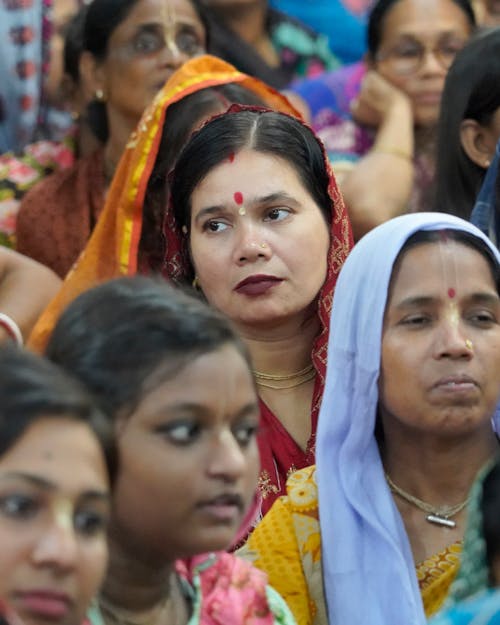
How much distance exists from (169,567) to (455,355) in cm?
75

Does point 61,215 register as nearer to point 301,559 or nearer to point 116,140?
point 116,140

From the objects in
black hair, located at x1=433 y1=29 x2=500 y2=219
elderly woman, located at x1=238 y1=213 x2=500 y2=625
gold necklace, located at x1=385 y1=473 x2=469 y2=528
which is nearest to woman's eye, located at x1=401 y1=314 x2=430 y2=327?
elderly woman, located at x1=238 y1=213 x2=500 y2=625

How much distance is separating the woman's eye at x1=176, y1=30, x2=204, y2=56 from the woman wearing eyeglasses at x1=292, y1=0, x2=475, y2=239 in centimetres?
58

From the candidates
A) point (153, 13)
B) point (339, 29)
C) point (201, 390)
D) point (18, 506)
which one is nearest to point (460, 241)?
point (201, 390)

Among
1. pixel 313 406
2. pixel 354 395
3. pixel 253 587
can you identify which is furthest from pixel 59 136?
pixel 253 587

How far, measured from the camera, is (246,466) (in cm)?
245

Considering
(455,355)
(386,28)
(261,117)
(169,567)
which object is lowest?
(169,567)

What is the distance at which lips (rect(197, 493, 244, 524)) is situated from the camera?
7.95 ft

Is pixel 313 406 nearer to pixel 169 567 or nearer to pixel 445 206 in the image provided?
pixel 445 206

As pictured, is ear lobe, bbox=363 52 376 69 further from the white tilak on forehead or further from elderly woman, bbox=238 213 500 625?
elderly woman, bbox=238 213 500 625

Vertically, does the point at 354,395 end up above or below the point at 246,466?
above

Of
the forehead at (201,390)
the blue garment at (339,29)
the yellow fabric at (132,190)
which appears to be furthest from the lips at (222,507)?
the blue garment at (339,29)

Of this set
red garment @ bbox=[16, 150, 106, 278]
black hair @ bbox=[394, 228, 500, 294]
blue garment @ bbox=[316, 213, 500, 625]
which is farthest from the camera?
red garment @ bbox=[16, 150, 106, 278]

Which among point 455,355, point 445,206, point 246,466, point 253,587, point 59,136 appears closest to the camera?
point 246,466
